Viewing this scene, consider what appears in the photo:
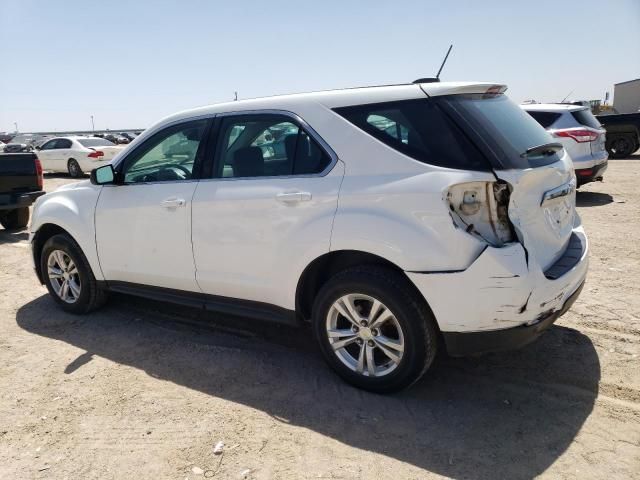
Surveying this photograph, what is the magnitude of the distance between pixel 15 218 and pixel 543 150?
933 centimetres

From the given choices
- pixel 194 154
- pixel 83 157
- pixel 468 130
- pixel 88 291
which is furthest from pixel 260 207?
pixel 83 157

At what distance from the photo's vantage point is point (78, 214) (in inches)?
179

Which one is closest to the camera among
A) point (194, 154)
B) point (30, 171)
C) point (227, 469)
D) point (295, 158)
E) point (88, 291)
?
point (227, 469)

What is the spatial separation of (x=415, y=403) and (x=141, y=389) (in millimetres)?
1816

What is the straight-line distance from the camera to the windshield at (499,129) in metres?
2.85

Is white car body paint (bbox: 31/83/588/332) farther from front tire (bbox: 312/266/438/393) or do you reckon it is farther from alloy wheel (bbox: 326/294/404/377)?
alloy wheel (bbox: 326/294/404/377)

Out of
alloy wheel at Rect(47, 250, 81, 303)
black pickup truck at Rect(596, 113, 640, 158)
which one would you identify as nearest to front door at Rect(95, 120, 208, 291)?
alloy wheel at Rect(47, 250, 81, 303)

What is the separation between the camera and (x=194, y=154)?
3900 mm

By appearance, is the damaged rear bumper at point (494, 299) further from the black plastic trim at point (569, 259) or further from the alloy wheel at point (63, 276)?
the alloy wheel at point (63, 276)

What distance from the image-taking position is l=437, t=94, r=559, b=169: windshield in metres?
2.85

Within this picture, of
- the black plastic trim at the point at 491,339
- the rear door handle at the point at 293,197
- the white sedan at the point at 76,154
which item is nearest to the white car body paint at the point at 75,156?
the white sedan at the point at 76,154

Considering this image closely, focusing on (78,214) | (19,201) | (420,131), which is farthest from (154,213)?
(19,201)

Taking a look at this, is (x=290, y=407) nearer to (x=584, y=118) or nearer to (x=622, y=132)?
(x=584, y=118)

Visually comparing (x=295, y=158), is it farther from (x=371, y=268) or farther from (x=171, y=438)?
(x=171, y=438)
